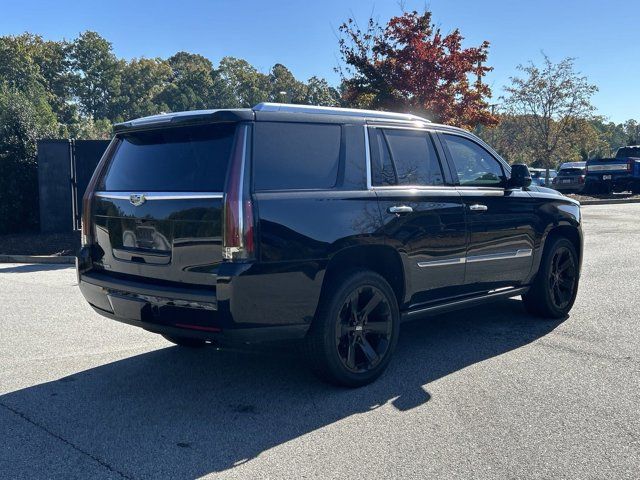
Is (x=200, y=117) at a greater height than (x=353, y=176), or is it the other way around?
(x=200, y=117)

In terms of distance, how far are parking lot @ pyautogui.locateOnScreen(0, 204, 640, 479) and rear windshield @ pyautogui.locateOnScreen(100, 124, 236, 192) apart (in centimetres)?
143

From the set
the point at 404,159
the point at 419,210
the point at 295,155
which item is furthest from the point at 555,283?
the point at 295,155

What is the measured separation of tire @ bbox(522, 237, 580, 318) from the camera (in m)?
6.35

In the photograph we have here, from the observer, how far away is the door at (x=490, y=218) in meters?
5.48

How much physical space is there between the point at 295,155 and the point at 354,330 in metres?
1.35

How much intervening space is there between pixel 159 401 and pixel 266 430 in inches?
36.7

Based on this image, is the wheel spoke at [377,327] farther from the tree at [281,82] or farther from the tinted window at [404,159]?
the tree at [281,82]

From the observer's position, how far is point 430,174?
525 centimetres

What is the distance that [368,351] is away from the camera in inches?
183

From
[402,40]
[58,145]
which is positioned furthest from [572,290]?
[402,40]

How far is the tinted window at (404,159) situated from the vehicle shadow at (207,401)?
5.02ft

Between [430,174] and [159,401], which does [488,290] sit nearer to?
[430,174]

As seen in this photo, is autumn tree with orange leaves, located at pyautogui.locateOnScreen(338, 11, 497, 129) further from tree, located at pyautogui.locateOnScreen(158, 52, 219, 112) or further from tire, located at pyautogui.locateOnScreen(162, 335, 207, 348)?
tree, located at pyautogui.locateOnScreen(158, 52, 219, 112)

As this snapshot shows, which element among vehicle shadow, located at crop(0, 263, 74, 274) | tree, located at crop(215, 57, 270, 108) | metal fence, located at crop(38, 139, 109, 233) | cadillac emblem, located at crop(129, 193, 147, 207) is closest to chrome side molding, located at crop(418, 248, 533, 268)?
cadillac emblem, located at crop(129, 193, 147, 207)
